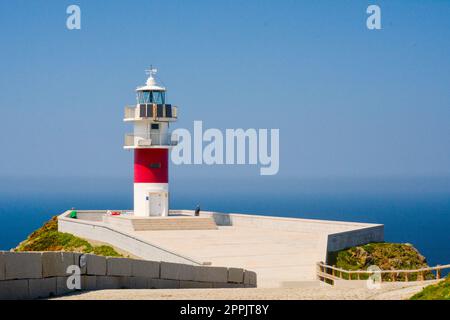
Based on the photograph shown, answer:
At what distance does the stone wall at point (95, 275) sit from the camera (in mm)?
15172

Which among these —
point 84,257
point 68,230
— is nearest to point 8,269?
point 84,257

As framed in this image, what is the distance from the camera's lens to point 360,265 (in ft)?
101

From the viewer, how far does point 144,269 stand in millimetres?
18641

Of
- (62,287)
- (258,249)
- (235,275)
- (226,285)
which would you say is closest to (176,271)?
(226,285)

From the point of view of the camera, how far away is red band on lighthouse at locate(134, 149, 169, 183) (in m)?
41.2

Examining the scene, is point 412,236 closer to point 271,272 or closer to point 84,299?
point 271,272

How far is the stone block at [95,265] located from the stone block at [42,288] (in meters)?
1.09

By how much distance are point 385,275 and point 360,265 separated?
1.44 meters

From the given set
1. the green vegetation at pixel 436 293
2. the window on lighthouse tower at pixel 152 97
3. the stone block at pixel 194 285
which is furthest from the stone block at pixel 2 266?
the window on lighthouse tower at pixel 152 97

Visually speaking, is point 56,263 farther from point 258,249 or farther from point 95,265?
point 258,249

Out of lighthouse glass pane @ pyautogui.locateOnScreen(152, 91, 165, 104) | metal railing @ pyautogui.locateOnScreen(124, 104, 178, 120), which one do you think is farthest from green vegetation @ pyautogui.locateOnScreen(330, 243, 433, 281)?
lighthouse glass pane @ pyautogui.locateOnScreen(152, 91, 165, 104)

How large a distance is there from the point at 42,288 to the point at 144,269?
3.21m

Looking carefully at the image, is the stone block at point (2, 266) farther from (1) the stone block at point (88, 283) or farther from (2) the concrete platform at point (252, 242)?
(2) the concrete platform at point (252, 242)

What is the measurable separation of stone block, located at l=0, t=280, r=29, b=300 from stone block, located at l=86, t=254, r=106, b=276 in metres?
1.85
